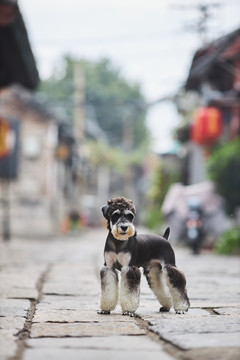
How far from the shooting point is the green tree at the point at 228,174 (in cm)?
1405

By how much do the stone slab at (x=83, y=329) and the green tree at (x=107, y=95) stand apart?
4424 centimetres

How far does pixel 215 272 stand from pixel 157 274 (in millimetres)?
4037

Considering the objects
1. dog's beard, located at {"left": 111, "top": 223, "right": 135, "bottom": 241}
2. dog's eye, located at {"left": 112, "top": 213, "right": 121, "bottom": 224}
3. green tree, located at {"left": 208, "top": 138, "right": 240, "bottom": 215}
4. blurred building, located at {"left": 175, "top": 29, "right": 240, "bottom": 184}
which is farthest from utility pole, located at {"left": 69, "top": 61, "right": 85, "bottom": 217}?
dog's beard, located at {"left": 111, "top": 223, "right": 135, "bottom": 241}

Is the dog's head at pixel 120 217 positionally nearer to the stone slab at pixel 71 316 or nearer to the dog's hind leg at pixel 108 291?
the dog's hind leg at pixel 108 291

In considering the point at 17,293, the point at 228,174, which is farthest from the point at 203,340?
the point at 228,174

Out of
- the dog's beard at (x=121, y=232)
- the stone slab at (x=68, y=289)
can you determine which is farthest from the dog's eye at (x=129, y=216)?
the stone slab at (x=68, y=289)

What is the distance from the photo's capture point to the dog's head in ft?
13.7

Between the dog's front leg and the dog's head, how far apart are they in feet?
0.82

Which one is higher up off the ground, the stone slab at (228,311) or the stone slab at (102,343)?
the stone slab at (228,311)

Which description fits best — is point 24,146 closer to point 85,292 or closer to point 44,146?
point 44,146

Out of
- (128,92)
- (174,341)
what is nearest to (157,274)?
(174,341)

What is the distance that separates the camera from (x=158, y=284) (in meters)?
4.65

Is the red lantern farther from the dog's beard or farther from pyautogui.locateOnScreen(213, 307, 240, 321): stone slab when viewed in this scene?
the dog's beard

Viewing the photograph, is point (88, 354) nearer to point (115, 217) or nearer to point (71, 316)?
point (71, 316)
